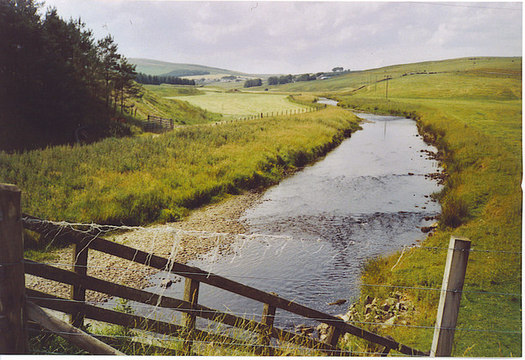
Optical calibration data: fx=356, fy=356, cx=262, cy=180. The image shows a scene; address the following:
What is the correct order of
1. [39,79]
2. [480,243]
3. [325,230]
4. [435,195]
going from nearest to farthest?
[480,243], [325,230], [39,79], [435,195]

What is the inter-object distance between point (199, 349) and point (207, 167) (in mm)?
15855

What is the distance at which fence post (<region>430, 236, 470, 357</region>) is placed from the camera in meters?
3.38

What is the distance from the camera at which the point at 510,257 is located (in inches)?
380

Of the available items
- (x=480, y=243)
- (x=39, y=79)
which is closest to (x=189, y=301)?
(x=480, y=243)

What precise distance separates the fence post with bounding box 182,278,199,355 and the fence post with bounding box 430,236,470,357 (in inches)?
97.5

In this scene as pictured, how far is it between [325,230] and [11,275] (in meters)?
12.2

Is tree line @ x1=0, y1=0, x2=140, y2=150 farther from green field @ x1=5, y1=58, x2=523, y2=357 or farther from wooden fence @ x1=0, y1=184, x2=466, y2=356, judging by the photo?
wooden fence @ x1=0, y1=184, x2=466, y2=356

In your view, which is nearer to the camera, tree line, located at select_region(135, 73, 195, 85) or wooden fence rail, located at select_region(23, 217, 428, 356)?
wooden fence rail, located at select_region(23, 217, 428, 356)

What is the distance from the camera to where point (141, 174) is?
16.4 metres

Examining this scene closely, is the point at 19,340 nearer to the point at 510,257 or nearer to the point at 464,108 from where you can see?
the point at 510,257

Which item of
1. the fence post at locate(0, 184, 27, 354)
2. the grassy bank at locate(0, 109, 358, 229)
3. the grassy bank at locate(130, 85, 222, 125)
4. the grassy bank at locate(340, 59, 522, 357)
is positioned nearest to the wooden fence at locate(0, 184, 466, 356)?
the fence post at locate(0, 184, 27, 354)

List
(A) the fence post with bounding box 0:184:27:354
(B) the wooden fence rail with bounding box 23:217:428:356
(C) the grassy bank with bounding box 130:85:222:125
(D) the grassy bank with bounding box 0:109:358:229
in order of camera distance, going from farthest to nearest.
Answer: (C) the grassy bank with bounding box 130:85:222:125
(D) the grassy bank with bounding box 0:109:358:229
(B) the wooden fence rail with bounding box 23:217:428:356
(A) the fence post with bounding box 0:184:27:354

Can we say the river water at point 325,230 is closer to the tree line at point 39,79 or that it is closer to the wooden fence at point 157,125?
the tree line at point 39,79

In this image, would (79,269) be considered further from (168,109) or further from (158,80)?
(158,80)
